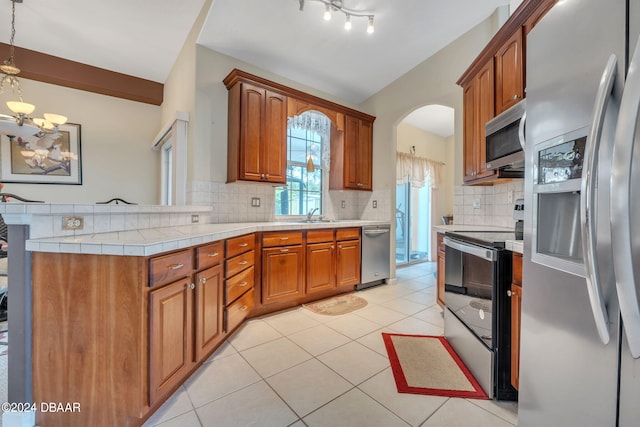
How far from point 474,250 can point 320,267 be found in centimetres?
177

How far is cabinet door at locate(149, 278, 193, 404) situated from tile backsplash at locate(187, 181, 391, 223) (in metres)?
1.47

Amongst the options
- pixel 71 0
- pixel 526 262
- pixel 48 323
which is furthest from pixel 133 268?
pixel 71 0

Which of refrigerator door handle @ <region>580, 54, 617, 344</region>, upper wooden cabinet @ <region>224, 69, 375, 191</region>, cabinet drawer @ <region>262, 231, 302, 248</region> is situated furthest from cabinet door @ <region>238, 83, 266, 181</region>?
refrigerator door handle @ <region>580, 54, 617, 344</region>

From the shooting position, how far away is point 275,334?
228cm

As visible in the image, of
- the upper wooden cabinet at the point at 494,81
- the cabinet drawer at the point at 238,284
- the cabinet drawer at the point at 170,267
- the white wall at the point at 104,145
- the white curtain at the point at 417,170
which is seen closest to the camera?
the cabinet drawer at the point at 170,267

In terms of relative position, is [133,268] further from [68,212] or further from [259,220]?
[259,220]

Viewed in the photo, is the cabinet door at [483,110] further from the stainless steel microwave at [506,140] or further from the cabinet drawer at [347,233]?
the cabinet drawer at [347,233]

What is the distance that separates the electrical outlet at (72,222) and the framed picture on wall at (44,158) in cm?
301

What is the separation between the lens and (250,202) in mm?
3168

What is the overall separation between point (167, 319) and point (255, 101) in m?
2.33

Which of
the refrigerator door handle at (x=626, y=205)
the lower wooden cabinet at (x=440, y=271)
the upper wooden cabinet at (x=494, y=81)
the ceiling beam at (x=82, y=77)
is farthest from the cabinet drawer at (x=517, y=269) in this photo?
the ceiling beam at (x=82, y=77)

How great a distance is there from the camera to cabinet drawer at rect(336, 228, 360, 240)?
128 inches

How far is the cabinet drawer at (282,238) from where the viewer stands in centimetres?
264

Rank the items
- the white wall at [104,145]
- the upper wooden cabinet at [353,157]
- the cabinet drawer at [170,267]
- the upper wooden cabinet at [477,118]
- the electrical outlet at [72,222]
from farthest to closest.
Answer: the upper wooden cabinet at [353,157]
the white wall at [104,145]
the upper wooden cabinet at [477,118]
the electrical outlet at [72,222]
the cabinet drawer at [170,267]
